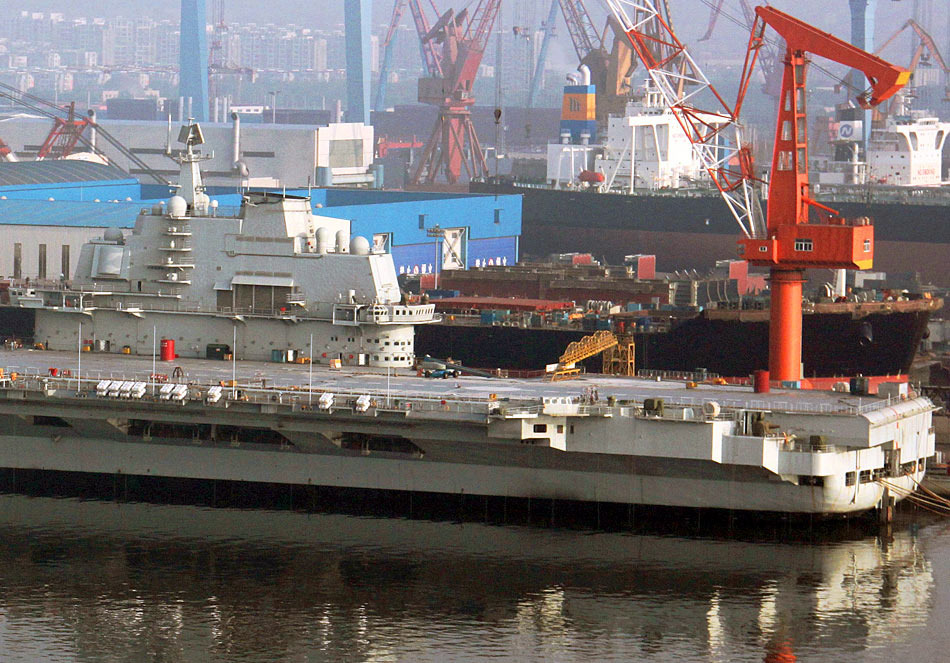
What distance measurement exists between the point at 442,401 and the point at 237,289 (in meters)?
8.53

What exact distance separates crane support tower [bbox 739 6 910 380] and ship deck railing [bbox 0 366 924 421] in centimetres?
642

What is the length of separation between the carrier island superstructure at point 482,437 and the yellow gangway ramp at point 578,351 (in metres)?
2.30

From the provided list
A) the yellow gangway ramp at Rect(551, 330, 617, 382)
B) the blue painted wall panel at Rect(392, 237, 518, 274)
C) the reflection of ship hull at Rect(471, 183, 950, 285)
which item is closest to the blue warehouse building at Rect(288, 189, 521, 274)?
the blue painted wall panel at Rect(392, 237, 518, 274)

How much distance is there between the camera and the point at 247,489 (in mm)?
40312

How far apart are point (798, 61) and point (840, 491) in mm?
13480

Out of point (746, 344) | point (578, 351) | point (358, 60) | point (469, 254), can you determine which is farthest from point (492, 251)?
point (358, 60)

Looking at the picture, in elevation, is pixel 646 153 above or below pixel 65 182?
above

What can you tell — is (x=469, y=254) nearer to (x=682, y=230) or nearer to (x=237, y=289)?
(x=682, y=230)

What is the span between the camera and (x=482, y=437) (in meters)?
37.7

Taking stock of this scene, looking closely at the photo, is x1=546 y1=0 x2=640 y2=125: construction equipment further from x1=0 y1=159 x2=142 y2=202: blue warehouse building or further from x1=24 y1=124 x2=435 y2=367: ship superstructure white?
x1=24 y1=124 x2=435 y2=367: ship superstructure white

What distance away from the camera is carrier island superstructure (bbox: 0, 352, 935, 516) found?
3709 cm

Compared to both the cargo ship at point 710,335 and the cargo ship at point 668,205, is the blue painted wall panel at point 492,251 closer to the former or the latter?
the cargo ship at point 668,205

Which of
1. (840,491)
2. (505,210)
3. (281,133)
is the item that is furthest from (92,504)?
(281,133)

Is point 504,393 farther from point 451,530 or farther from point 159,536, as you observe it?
point 159,536
